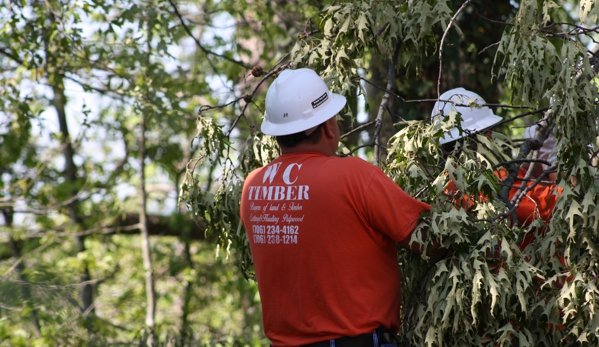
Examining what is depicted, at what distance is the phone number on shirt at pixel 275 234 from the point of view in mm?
2686

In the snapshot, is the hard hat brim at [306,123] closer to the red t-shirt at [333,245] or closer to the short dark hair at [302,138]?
the short dark hair at [302,138]

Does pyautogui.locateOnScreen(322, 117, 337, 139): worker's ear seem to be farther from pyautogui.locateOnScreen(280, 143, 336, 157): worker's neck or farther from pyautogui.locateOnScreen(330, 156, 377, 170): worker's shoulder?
pyautogui.locateOnScreen(330, 156, 377, 170): worker's shoulder

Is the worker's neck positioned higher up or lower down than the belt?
higher up

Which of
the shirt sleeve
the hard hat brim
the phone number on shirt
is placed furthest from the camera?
the hard hat brim

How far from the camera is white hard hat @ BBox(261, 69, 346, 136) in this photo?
9.42 ft

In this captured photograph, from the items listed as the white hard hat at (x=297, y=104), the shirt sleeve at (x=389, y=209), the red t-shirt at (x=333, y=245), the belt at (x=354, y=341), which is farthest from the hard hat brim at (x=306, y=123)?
the belt at (x=354, y=341)

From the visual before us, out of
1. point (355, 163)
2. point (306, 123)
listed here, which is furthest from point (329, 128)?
point (355, 163)

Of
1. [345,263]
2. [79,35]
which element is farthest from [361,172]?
[79,35]

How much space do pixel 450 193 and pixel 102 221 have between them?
8.49 metres

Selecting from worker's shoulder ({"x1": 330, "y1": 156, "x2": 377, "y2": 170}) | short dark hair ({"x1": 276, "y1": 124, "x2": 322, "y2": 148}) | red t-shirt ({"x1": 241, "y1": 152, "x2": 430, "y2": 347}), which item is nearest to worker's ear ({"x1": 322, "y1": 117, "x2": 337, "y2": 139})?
short dark hair ({"x1": 276, "y1": 124, "x2": 322, "y2": 148})

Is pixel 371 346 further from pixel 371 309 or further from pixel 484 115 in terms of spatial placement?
pixel 484 115

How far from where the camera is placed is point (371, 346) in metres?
2.61

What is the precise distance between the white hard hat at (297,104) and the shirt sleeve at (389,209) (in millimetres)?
441

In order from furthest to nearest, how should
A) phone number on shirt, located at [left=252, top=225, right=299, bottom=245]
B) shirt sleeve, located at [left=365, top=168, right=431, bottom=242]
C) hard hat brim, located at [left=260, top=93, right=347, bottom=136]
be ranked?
hard hat brim, located at [left=260, top=93, right=347, bottom=136] → phone number on shirt, located at [left=252, top=225, right=299, bottom=245] → shirt sleeve, located at [left=365, top=168, right=431, bottom=242]
